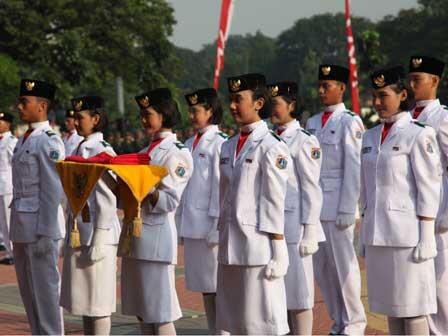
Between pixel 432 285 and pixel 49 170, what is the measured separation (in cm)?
290

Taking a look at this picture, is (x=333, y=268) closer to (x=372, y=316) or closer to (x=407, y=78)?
(x=372, y=316)

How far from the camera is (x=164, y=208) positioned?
6.97 meters

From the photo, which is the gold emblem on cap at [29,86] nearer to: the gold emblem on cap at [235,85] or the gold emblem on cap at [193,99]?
the gold emblem on cap at [193,99]

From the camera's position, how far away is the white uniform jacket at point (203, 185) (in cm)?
895

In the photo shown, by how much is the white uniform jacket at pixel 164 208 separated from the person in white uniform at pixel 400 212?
1229 millimetres

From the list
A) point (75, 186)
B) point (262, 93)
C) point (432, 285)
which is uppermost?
point (262, 93)

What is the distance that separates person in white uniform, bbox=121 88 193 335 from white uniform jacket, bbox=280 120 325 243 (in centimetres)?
123

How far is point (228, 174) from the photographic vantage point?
22.2 ft

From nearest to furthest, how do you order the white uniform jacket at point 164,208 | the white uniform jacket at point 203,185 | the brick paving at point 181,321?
1. the white uniform jacket at point 164,208
2. the white uniform jacket at point 203,185
3. the brick paving at point 181,321

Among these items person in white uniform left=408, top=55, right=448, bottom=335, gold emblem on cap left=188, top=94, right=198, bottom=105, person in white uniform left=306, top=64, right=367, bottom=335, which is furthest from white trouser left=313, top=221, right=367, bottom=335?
gold emblem on cap left=188, top=94, right=198, bottom=105

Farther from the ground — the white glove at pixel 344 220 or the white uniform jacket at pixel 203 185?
the white uniform jacket at pixel 203 185

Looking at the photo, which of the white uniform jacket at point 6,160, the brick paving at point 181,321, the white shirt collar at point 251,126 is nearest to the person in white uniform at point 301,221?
the brick paving at point 181,321

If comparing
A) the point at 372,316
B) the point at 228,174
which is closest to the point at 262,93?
the point at 228,174

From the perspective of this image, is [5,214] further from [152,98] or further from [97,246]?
[152,98]
